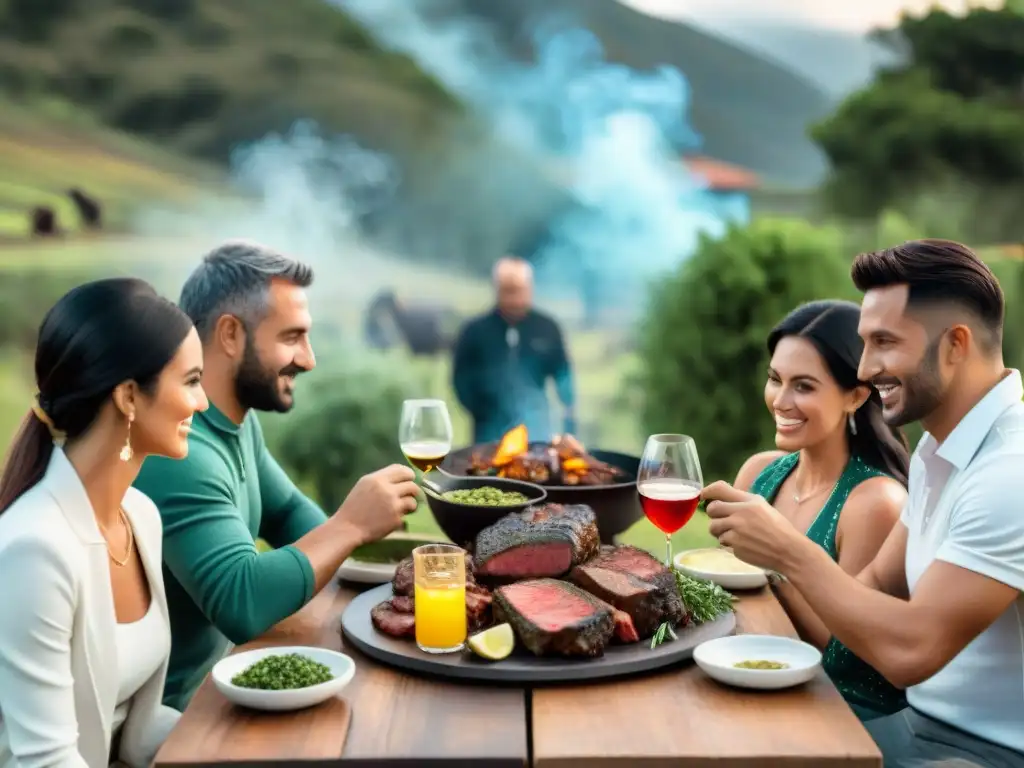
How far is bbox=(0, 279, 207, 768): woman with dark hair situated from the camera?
225cm

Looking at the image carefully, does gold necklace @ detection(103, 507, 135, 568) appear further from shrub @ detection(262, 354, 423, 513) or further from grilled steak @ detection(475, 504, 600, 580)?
shrub @ detection(262, 354, 423, 513)

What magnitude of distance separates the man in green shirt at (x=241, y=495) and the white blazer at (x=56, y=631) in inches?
12.7

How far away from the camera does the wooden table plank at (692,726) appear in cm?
203

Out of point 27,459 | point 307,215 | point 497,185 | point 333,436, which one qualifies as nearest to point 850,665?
point 27,459

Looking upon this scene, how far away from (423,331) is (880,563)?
693 centimetres

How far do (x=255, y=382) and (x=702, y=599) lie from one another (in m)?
1.25

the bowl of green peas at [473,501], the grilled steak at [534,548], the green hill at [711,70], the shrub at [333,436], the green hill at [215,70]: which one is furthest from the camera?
the green hill at [711,70]

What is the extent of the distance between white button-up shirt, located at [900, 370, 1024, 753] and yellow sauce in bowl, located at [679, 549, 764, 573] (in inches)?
19.0

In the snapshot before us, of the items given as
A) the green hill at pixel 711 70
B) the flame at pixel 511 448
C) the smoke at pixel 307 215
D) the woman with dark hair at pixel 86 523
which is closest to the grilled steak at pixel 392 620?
the woman with dark hair at pixel 86 523

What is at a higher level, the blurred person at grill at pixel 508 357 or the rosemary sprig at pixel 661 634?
the blurred person at grill at pixel 508 357

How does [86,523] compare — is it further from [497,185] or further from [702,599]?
[497,185]

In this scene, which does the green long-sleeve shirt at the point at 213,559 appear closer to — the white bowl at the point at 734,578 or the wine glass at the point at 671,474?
the wine glass at the point at 671,474

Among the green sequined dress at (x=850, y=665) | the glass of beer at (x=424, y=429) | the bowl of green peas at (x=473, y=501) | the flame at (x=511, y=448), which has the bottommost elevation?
the green sequined dress at (x=850, y=665)

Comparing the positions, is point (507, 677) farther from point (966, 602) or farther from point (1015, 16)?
point (1015, 16)
